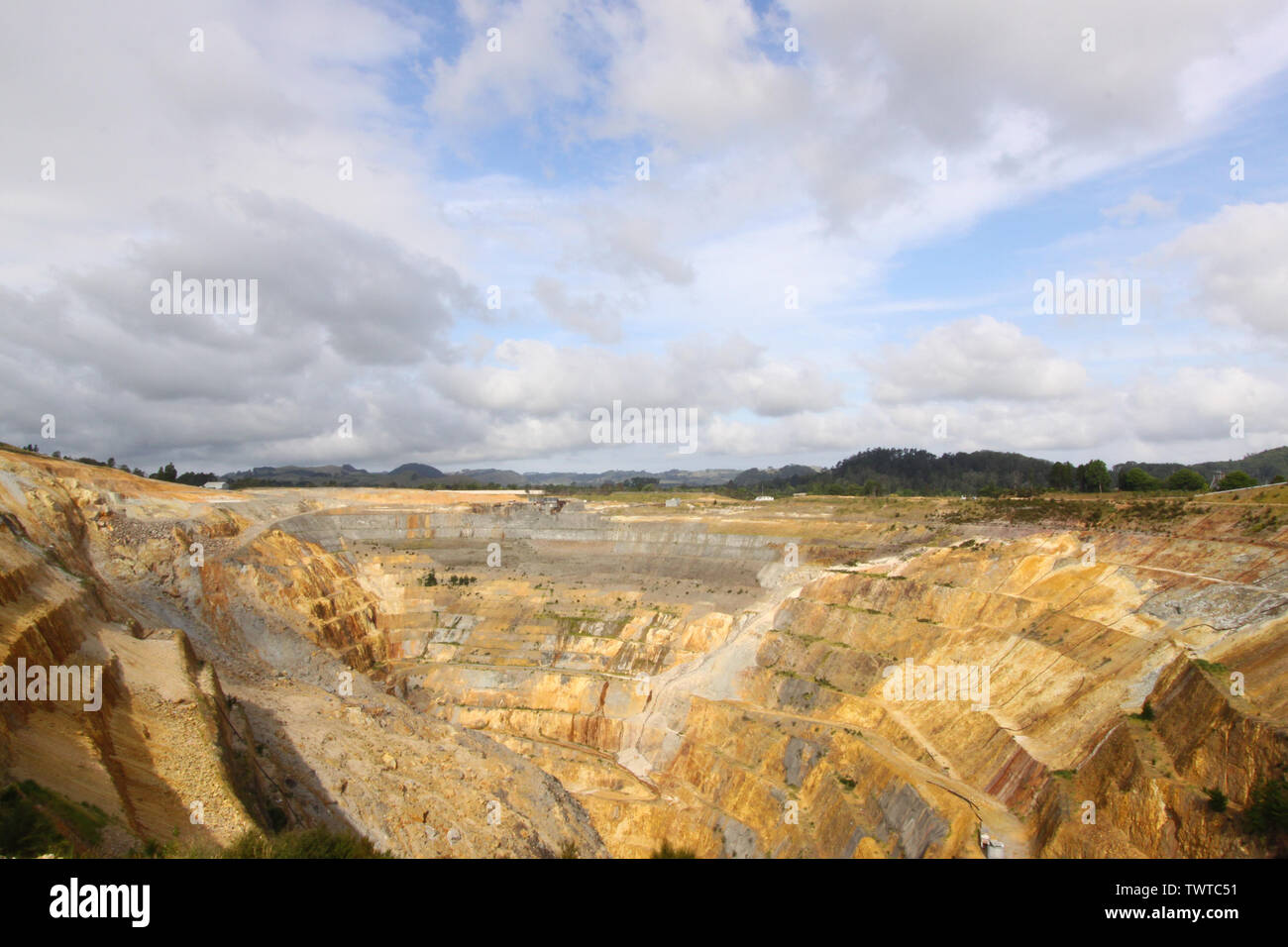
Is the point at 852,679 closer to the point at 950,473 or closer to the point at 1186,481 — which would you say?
the point at 1186,481

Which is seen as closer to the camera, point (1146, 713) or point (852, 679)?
point (1146, 713)

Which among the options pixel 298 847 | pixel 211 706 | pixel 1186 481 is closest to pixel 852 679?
pixel 211 706

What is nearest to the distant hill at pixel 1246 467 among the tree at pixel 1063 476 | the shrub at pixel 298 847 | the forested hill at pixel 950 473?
the forested hill at pixel 950 473

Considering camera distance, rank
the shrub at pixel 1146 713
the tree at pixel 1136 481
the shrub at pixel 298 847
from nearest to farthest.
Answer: the shrub at pixel 298 847 → the shrub at pixel 1146 713 → the tree at pixel 1136 481

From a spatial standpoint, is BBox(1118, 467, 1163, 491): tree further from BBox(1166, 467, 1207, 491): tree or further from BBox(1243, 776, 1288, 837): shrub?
BBox(1243, 776, 1288, 837): shrub

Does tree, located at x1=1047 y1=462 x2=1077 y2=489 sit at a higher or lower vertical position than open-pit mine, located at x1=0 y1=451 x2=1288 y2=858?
higher

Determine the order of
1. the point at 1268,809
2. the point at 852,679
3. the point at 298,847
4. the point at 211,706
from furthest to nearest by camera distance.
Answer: the point at 852,679, the point at 211,706, the point at 1268,809, the point at 298,847

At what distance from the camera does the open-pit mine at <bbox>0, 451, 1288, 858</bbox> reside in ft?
78.3

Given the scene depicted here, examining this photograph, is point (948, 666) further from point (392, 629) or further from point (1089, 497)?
point (392, 629)

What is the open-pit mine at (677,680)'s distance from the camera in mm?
23859

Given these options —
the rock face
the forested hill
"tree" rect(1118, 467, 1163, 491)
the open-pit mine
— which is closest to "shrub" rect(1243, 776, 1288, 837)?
the open-pit mine

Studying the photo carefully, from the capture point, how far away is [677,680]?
52.5 metres

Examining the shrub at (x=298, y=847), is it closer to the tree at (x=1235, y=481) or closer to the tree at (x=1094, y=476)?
the tree at (x=1235, y=481)
